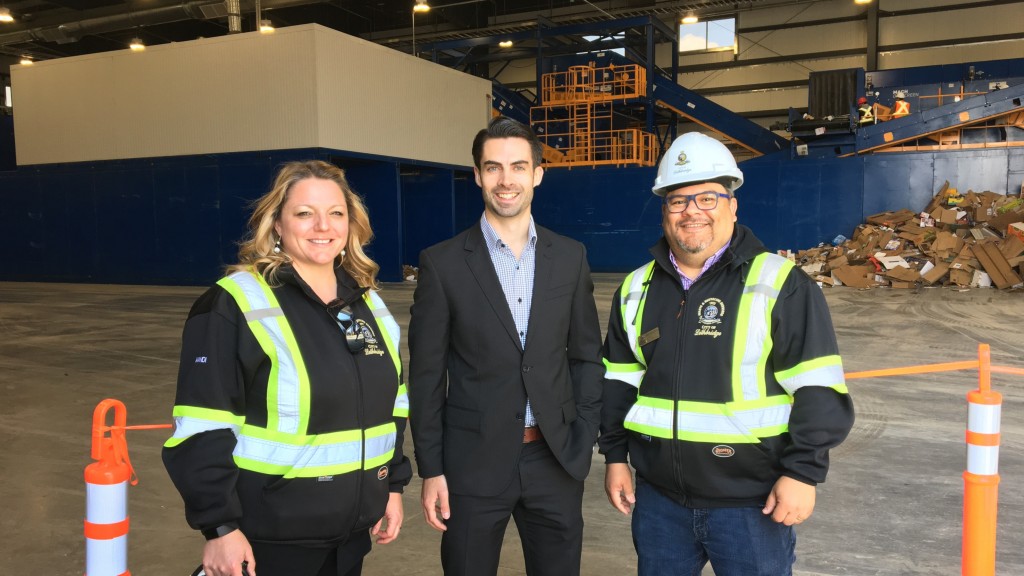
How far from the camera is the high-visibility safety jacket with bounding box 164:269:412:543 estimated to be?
1.92m

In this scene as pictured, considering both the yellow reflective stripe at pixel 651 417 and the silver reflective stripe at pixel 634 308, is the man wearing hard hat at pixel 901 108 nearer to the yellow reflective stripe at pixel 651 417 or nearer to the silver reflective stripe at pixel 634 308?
the silver reflective stripe at pixel 634 308

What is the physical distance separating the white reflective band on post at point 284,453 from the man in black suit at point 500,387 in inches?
16.7

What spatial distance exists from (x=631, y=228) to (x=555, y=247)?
18.6m

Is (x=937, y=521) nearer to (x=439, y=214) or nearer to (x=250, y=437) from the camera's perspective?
(x=250, y=437)

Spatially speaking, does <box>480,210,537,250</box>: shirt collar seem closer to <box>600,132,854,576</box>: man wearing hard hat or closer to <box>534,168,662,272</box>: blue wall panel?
<box>600,132,854,576</box>: man wearing hard hat

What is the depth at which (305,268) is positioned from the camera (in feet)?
7.36

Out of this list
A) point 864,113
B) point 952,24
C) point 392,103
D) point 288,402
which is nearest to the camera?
point 288,402

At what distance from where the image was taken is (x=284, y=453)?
203 cm

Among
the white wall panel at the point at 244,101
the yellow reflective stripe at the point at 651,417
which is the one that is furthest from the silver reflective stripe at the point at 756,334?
the white wall panel at the point at 244,101

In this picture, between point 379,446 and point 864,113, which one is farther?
point 864,113

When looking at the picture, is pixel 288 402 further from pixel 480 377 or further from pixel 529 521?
pixel 529 521

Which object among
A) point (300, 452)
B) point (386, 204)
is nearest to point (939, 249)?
point (386, 204)

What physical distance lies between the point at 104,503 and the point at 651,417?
5.47 feet

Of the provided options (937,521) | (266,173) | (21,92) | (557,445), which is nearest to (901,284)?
(937,521)
